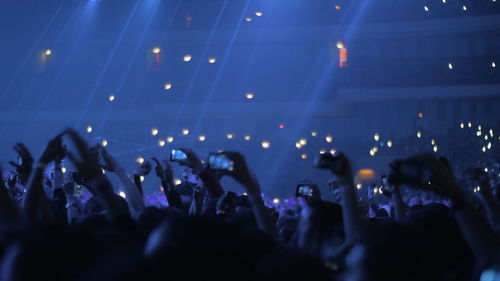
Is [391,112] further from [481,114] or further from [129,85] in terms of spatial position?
[129,85]

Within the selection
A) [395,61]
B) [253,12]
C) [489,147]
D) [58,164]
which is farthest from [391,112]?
[58,164]

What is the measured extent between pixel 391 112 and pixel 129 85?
27.5 ft

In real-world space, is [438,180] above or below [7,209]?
above

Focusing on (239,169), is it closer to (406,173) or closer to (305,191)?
(406,173)

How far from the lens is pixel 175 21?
22016mm

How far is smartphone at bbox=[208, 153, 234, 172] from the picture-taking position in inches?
131

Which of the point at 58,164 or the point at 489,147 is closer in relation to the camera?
the point at 58,164

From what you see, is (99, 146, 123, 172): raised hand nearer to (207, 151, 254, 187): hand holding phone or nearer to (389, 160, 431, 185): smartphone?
(207, 151, 254, 187): hand holding phone

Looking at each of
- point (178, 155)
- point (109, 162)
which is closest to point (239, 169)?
point (178, 155)

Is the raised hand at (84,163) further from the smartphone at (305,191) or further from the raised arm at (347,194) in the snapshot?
the smartphone at (305,191)

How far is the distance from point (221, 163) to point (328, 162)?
567mm

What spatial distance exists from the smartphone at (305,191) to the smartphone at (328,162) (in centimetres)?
154

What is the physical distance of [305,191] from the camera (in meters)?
4.61

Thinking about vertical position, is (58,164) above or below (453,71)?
above
